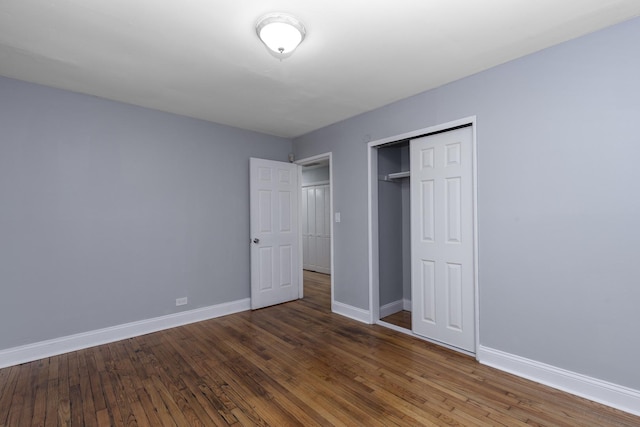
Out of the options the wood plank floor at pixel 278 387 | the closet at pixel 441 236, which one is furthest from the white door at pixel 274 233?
the closet at pixel 441 236

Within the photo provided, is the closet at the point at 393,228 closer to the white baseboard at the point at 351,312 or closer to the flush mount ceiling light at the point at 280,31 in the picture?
the white baseboard at the point at 351,312

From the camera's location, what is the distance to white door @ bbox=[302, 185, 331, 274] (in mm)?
6676

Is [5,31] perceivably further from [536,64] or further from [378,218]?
[536,64]

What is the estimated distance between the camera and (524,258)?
2.41 m

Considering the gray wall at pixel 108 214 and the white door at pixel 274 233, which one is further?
the white door at pixel 274 233

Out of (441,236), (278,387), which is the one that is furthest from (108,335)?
(441,236)

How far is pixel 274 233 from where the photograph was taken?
446cm

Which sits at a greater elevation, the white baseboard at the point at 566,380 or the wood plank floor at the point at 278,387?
the white baseboard at the point at 566,380

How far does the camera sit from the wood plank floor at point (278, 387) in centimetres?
193

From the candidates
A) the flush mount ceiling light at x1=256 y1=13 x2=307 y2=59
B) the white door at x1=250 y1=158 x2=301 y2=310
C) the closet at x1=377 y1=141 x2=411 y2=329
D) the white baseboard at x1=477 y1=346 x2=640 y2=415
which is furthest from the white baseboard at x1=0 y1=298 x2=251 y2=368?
the flush mount ceiling light at x1=256 y1=13 x2=307 y2=59

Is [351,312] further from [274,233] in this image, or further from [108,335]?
[108,335]

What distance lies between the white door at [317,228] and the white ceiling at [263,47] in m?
3.70

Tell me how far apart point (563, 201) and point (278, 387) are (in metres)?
2.63

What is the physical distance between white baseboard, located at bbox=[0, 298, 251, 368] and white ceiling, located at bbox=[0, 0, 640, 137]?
252 centimetres
